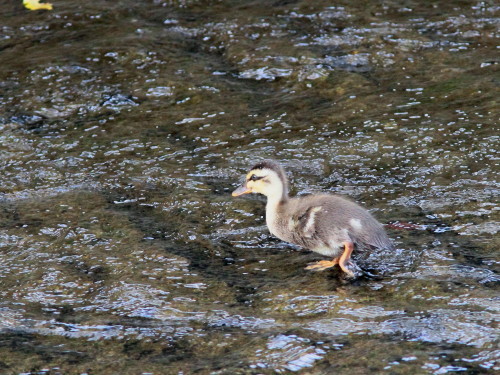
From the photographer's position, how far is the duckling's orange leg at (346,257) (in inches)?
190

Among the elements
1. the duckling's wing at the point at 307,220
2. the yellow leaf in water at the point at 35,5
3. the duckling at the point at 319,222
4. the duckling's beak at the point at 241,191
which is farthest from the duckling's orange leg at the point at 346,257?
the yellow leaf in water at the point at 35,5

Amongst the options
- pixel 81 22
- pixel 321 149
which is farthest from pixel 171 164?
pixel 81 22

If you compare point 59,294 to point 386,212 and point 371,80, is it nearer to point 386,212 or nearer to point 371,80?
point 386,212

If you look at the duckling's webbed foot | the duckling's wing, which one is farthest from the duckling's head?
the duckling's webbed foot

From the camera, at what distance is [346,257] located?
4895mm

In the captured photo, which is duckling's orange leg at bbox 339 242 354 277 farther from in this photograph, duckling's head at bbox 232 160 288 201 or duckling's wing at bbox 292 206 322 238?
duckling's head at bbox 232 160 288 201

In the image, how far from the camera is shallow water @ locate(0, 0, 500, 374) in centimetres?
421

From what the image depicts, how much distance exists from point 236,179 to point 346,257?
1.73m

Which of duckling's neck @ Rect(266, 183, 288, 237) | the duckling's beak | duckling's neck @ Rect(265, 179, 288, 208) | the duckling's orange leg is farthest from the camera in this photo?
the duckling's beak

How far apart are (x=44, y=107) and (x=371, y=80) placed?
3268 mm

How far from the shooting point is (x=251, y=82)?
795 centimetres

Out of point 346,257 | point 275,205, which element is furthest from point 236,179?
point 346,257

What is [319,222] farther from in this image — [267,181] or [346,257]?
[267,181]

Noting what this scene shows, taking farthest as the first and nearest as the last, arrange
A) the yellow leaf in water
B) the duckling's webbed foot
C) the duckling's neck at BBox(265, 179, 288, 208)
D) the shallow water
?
the yellow leaf in water, the duckling's neck at BBox(265, 179, 288, 208), the duckling's webbed foot, the shallow water
